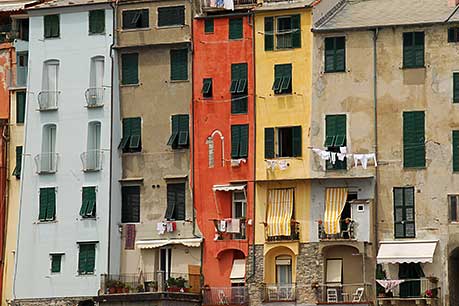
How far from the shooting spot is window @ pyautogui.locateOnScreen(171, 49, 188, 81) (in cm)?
8619

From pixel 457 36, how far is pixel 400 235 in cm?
1032

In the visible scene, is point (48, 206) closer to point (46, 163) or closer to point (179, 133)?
point (46, 163)

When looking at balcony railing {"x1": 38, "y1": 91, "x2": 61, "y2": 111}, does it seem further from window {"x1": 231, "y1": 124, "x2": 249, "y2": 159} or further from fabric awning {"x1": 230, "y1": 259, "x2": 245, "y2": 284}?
fabric awning {"x1": 230, "y1": 259, "x2": 245, "y2": 284}

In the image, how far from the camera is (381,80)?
267 feet

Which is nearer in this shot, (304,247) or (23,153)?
(304,247)

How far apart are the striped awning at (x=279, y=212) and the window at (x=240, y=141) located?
2574 millimetres

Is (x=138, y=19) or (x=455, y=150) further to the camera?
(x=138, y=19)

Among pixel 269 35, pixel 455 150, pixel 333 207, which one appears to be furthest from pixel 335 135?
pixel 269 35

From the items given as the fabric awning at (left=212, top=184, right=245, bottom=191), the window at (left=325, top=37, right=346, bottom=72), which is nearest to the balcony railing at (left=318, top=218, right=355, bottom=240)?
the fabric awning at (left=212, top=184, right=245, bottom=191)

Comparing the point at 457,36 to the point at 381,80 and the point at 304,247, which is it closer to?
the point at 381,80

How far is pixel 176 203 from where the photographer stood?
8550 cm

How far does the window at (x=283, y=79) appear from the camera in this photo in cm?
8319

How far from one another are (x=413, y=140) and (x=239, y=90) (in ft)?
32.4

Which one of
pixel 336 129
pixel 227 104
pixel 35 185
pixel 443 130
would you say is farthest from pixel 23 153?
pixel 443 130
